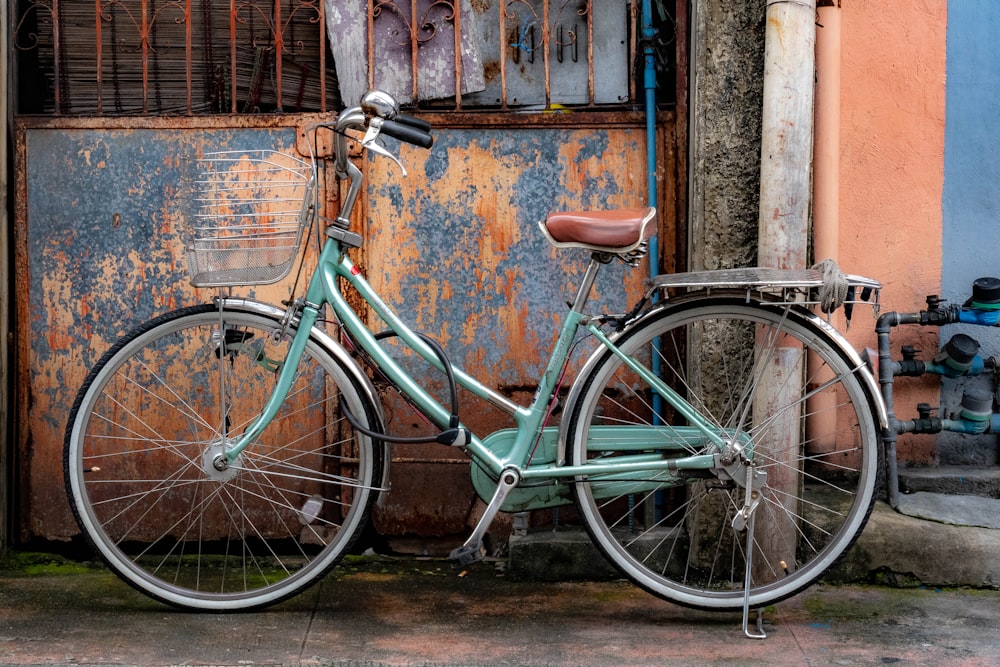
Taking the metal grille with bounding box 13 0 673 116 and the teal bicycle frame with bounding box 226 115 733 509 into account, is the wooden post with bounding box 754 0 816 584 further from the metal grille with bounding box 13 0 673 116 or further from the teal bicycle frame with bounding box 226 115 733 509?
the metal grille with bounding box 13 0 673 116

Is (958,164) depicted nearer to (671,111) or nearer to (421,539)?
(671,111)

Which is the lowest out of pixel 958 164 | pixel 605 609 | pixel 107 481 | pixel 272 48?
pixel 605 609

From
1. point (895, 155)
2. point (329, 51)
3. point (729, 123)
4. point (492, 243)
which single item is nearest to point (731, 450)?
point (729, 123)

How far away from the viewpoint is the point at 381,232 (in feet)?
14.8

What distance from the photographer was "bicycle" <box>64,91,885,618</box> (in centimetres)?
368

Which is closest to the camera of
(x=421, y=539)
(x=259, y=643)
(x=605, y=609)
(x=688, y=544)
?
(x=259, y=643)

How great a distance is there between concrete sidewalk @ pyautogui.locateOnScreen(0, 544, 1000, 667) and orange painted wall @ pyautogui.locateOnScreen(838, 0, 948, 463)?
101 centimetres

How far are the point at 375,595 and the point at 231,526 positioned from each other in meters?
0.79

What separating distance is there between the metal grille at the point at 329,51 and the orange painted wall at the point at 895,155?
0.87 meters

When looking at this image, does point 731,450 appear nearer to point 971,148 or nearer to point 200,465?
point 971,148

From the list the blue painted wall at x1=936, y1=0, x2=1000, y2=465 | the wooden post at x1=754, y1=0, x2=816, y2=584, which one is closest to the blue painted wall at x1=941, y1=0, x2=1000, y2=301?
the blue painted wall at x1=936, y1=0, x2=1000, y2=465

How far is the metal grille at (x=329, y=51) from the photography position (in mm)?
4465

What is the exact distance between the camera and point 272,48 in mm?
4492

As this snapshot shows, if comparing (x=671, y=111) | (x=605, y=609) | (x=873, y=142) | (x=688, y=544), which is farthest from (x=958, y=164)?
(x=605, y=609)
